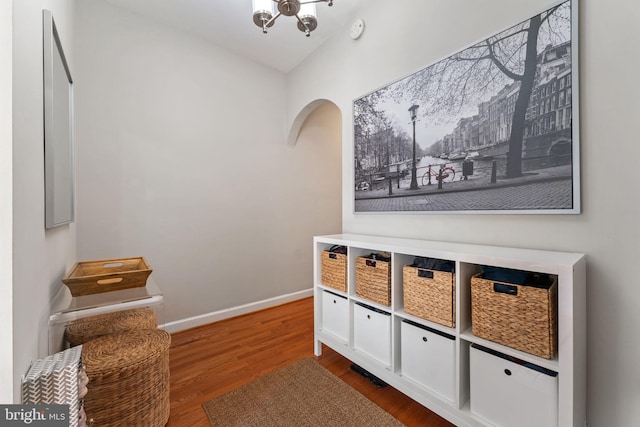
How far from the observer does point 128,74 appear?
2221 mm

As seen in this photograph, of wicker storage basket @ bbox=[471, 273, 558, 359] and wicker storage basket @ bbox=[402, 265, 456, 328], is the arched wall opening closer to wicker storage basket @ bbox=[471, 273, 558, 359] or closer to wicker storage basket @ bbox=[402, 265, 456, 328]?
wicker storage basket @ bbox=[402, 265, 456, 328]

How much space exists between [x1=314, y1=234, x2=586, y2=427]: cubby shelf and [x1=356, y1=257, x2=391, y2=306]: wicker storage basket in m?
0.04

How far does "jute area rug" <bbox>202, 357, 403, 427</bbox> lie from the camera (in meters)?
1.42

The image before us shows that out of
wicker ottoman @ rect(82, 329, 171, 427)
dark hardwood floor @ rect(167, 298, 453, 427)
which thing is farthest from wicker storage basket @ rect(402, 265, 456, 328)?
wicker ottoman @ rect(82, 329, 171, 427)

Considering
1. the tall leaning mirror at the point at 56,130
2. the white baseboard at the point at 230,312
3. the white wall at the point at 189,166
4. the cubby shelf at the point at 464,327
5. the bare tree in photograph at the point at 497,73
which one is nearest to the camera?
the cubby shelf at the point at 464,327

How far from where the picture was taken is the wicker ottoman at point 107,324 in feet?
4.52

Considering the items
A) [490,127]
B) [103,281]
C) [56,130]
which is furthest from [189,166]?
[490,127]

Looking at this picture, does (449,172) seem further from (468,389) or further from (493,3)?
(468,389)

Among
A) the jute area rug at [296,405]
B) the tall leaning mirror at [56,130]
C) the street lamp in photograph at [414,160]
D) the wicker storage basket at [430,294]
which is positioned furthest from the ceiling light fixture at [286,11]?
the jute area rug at [296,405]

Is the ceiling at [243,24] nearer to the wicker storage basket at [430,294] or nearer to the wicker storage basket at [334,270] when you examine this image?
the wicker storage basket at [334,270]

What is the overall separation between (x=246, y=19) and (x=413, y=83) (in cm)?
159

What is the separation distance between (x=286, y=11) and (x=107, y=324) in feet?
6.50

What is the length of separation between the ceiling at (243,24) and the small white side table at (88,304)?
7.28 feet
